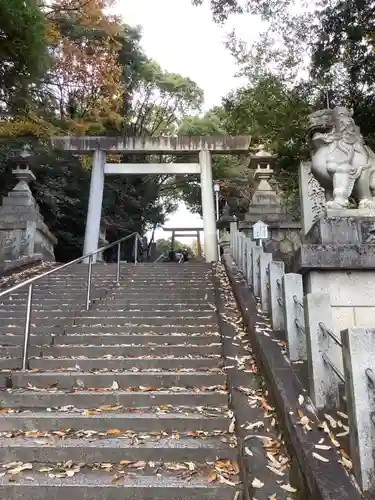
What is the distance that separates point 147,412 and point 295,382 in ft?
4.13

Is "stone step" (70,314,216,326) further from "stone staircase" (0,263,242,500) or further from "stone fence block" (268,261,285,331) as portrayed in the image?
"stone fence block" (268,261,285,331)

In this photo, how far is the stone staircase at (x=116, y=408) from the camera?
2.77 metres

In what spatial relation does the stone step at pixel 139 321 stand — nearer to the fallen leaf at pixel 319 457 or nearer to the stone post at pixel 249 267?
the stone post at pixel 249 267

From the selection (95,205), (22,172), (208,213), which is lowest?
(208,213)

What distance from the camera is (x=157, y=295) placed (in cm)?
766

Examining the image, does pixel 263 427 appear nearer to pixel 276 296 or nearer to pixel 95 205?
pixel 276 296

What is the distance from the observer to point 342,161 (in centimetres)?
527

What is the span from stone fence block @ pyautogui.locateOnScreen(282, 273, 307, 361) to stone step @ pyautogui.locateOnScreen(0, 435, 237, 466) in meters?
1.00

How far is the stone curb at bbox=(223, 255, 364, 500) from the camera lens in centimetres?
208

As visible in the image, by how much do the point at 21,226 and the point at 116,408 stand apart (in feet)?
28.6

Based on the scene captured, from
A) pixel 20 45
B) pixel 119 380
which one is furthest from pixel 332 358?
pixel 20 45

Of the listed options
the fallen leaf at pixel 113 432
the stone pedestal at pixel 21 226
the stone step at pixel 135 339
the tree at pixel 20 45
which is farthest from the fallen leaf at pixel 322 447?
the stone pedestal at pixel 21 226

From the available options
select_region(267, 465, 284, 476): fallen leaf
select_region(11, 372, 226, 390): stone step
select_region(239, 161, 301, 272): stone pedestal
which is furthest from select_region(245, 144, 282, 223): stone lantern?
select_region(267, 465, 284, 476): fallen leaf

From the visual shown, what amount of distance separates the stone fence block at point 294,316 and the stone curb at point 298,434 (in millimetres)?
123
